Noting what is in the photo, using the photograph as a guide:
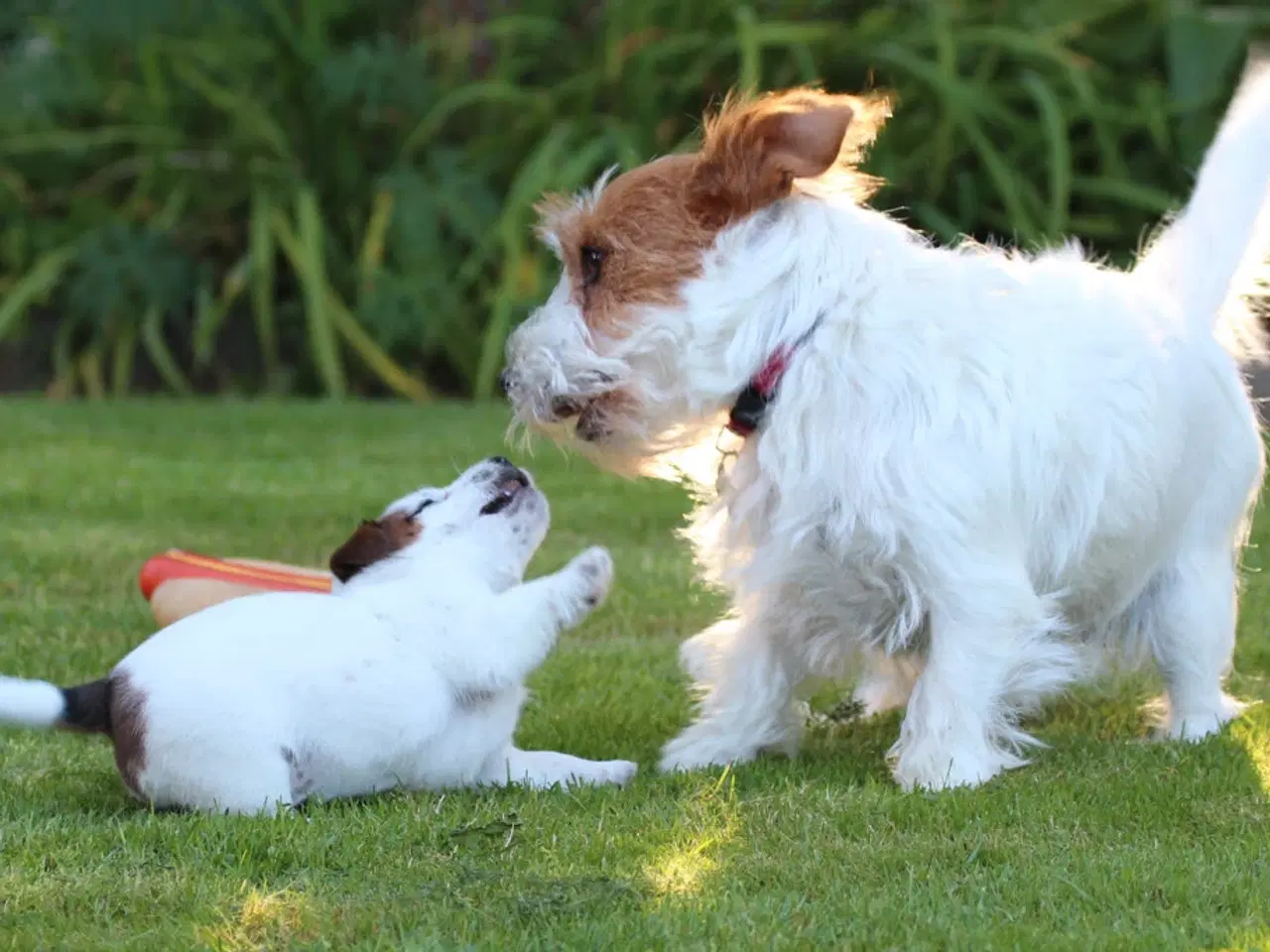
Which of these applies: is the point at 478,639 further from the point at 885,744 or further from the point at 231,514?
the point at 231,514

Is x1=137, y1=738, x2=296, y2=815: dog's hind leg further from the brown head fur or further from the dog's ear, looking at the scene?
the dog's ear

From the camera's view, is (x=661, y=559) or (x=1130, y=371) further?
(x=661, y=559)

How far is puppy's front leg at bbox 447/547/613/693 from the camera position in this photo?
4195 mm

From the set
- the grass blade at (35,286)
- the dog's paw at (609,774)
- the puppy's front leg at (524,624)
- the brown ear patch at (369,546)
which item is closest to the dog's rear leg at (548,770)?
the dog's paw at (609,774)

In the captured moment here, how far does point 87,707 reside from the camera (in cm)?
405

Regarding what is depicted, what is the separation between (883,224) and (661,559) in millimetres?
2876

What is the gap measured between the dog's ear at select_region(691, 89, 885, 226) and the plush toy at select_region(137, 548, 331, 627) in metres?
1.68

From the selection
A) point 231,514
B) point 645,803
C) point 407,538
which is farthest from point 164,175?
point 645,803

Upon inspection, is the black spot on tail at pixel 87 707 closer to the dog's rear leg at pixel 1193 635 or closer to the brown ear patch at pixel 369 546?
the brown ear patch at pixel 369 546

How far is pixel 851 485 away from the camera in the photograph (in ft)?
14.0

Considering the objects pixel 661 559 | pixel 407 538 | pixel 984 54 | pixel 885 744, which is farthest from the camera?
pixel 984 54

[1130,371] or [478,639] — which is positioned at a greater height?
[1130,371]

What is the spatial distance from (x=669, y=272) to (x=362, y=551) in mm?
981

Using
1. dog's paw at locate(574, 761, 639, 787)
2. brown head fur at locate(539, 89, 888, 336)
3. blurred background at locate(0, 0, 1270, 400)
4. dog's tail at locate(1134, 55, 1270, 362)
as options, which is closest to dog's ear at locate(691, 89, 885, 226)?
brown head fur at locate(539, 89, 888, 336)
